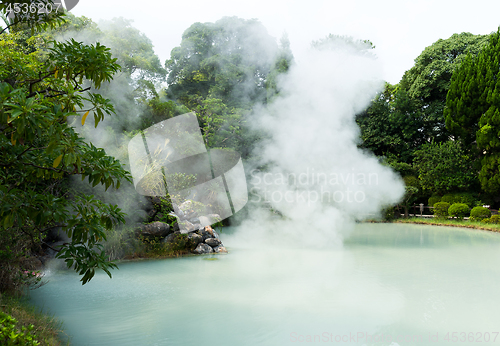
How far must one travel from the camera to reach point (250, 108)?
19.0 meters

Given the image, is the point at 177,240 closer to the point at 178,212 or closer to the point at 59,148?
the point at 178,212

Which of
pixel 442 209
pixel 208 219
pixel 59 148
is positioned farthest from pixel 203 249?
pixel 442 209

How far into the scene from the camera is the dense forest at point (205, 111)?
215 centimetres

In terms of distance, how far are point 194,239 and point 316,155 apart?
4508 mm

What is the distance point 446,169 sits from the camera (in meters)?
17.7

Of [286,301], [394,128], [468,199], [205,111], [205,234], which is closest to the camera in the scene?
[286,301]

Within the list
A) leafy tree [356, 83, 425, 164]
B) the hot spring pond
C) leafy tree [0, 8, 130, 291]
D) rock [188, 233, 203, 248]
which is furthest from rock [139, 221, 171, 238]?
leafy tree [356, 83, 425, 164]

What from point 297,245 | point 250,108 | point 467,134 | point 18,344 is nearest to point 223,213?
point 297,245

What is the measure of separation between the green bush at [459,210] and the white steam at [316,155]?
6439mm

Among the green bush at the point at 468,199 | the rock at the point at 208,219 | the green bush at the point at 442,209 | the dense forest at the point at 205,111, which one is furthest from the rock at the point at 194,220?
the green bush at the point at 468,199

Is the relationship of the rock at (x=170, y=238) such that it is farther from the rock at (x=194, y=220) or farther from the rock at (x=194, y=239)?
the rock at (x=194, y=220)

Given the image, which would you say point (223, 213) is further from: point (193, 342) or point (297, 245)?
point (193, 342)

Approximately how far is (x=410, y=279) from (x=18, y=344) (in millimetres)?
5992

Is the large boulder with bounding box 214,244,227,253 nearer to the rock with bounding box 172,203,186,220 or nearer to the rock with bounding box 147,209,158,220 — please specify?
the rock with bounding box 172,203,186,220
